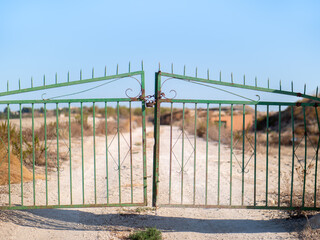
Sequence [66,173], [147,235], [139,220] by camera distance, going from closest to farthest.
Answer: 1. [147,235]
2. [139,220]
3. [66,173]

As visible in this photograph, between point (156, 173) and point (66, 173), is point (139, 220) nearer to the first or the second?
point (156, 173)

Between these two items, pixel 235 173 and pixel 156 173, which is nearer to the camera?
pixel 156 173

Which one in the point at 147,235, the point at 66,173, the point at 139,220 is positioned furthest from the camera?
the point at 66,173

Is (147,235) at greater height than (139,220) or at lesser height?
greater

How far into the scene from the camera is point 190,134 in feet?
80.6

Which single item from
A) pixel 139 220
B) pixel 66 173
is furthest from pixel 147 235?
pixel 66 173

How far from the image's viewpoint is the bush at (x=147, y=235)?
179 inches

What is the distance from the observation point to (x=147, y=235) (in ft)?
15.2

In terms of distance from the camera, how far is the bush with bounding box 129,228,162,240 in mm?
4555

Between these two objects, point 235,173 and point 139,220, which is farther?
point 235,173

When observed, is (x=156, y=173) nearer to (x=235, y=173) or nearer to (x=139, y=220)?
(x=139, y=220)

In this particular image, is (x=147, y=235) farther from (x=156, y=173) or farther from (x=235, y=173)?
(x=235, y=173)

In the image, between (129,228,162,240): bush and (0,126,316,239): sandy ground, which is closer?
(129,228,162,240): bush

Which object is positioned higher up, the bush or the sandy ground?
the bush
